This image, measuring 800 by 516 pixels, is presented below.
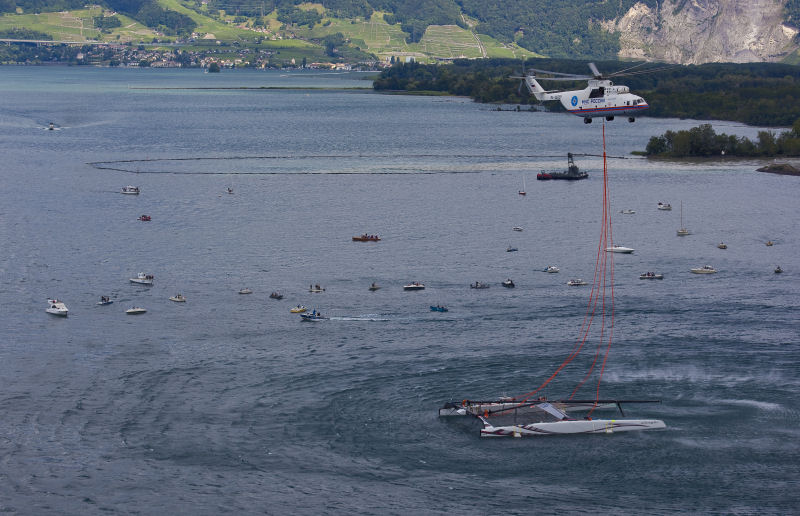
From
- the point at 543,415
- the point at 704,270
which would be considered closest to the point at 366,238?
the point at 704,270

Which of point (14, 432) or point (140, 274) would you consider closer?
point (14, 432)

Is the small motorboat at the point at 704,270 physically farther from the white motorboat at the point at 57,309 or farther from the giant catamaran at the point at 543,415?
the white motorboat at the point at 57,309

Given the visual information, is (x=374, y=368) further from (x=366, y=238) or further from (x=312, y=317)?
(x=366, y=238)

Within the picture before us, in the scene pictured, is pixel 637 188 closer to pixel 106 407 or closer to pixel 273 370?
pixel 273 370

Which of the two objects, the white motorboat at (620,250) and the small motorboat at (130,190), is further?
the small motorboat at (130,190)

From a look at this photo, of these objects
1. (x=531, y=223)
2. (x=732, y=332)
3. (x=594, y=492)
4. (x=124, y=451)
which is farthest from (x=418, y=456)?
(x=531, y=223)

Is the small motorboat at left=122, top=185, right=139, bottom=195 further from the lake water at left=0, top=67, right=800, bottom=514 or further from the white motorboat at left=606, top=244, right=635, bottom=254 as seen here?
the white motorboat at left=606, top=244, right=635, bottom=254

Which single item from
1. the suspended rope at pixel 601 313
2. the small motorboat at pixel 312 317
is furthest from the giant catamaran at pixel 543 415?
the small motorboat at pixel 312 317
